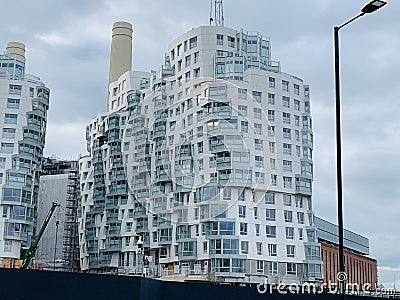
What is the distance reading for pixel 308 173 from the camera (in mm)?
83250

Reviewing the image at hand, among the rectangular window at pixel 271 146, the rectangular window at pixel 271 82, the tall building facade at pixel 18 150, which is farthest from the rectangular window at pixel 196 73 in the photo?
the tall building facade at pixel 18 150

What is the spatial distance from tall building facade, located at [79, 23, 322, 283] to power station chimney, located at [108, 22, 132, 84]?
13.6 m

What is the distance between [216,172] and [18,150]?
27415 millimetres

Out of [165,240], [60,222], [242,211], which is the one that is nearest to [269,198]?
[242,211]

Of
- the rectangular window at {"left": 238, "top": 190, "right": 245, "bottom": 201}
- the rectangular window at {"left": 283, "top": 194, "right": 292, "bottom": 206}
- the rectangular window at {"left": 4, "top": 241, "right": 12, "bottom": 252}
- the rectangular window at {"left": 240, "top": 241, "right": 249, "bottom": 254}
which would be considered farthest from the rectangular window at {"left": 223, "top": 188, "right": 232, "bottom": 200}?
the rectangular window at {"left": 4, "top": 241, "right": 12, "bottom": 252}

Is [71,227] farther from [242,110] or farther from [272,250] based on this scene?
[272,250]

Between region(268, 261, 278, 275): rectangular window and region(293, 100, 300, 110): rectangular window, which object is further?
region(293, 100, 300, 110): rectangular window

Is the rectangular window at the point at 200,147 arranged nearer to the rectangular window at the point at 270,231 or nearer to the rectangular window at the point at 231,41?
the rectangular window at the point at 270,231

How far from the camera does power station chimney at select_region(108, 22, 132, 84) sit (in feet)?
355

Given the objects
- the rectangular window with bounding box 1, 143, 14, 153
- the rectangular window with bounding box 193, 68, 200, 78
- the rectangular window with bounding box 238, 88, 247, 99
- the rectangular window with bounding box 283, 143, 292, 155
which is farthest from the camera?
the rectangular window with bounding box 193, 68, 200, 78

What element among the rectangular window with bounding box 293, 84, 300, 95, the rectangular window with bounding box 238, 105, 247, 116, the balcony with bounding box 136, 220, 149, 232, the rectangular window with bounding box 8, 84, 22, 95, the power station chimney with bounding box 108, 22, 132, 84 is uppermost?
the power station chimney with bounding box 108, 22, 132, 84

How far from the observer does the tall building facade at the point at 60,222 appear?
105 metres

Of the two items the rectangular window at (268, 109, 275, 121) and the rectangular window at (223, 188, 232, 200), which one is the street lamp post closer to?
the rectangular window at (223, 188, 232, 200)

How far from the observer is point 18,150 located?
3282 inches
